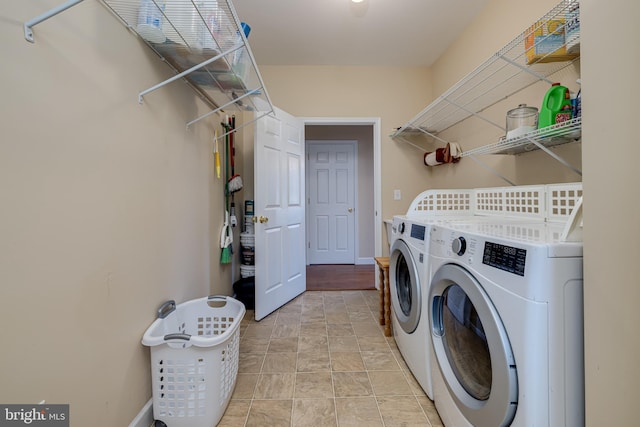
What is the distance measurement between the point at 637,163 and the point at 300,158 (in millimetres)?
2416

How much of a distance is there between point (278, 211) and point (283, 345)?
1.12 metres

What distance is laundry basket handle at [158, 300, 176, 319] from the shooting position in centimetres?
124

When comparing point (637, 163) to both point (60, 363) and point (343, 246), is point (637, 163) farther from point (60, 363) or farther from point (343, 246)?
point (343, 246)

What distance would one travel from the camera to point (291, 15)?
6.64ft

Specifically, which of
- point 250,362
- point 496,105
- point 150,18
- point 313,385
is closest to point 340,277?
point 250,362

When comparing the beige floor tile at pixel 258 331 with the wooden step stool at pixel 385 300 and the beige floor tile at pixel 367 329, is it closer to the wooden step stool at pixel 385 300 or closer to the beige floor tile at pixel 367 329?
the beige floor tile at pixel 367 329

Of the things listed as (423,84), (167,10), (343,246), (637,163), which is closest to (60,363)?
(167,10)

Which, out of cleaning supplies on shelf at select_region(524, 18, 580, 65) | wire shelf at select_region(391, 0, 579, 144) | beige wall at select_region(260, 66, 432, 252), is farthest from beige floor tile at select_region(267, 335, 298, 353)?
cleaning supplies on shelf at select_region(524, 18, 580, 65)

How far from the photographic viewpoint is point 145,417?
1.12 metres

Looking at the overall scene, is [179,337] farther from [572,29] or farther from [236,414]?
[572,29]

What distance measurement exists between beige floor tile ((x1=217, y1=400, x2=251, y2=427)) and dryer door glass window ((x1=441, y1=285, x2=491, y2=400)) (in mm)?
A: 973

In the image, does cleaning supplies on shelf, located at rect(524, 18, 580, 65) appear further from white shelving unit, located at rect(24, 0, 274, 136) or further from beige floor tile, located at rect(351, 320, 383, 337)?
beige floor tile, located at rect(351, 320, 383, 337)

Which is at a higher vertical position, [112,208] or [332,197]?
[332,197]

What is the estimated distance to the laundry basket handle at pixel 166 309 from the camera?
1.24 m
